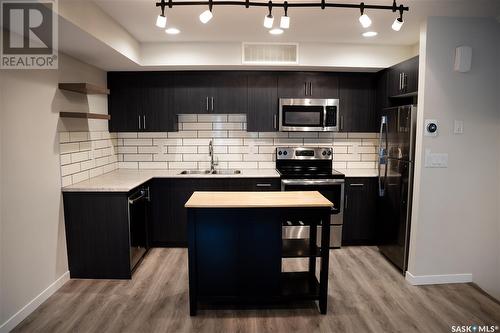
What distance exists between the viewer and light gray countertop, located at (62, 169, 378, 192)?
300cm

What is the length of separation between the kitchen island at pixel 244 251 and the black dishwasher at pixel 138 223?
1010mm

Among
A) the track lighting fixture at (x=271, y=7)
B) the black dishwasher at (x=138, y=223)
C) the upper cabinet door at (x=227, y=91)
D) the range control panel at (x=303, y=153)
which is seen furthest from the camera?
the range control panel at (x=303, y=153)

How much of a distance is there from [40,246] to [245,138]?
2664mm

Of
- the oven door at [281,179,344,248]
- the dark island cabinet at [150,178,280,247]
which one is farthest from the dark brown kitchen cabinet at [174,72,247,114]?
the oven door at [281,179,344,248]

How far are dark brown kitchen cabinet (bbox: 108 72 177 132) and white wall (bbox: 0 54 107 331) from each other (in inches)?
34.2

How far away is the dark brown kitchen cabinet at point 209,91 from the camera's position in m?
4.01

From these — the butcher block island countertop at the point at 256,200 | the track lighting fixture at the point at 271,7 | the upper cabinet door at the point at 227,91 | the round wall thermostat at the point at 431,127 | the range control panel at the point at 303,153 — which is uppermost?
the track lighting fixture at the point at 271,7

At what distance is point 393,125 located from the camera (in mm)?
3396

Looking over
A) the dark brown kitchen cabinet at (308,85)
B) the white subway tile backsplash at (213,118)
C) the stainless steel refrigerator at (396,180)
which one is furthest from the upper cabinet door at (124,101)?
the stainless steel refrigerator at (396,180)

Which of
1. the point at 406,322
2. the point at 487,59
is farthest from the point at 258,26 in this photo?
the point at 406,322

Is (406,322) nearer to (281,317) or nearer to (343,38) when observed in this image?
(281,317)

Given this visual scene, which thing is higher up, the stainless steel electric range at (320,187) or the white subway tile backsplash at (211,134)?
the white subway tile backsplash at (211,134)

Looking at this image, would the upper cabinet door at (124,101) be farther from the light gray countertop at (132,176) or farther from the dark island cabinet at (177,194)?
the dark island cabinet at (177,194)

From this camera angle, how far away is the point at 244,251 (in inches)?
96.9
